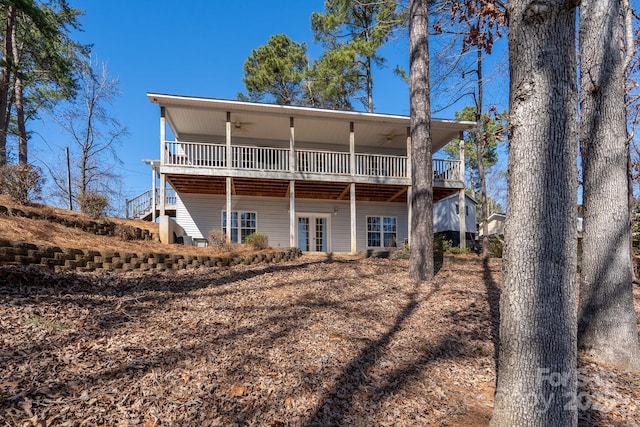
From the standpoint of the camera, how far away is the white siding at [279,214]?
12.8 m

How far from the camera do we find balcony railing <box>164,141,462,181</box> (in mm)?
10898

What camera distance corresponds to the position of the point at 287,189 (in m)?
12.5

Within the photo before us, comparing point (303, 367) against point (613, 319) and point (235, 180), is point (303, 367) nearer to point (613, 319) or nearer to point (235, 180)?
point (613, 319)

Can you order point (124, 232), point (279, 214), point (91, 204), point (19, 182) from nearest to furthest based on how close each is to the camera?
point (19, 182), point (124, 232), point (91, 204), point (279, 214)

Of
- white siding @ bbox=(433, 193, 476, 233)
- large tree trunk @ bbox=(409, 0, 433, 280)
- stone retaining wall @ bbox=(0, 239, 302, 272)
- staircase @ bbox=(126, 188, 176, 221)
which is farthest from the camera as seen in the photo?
white siding @ bbox=(433, 193, 476, 233)

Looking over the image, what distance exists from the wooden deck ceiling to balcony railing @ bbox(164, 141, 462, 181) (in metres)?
0.45

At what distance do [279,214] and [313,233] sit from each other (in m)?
1.61

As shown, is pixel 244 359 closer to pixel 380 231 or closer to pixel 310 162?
pixel 310 162

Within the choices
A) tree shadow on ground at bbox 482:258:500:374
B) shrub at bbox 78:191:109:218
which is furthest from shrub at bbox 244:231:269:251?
tree shadow on ground at bbox 482:258:500:374

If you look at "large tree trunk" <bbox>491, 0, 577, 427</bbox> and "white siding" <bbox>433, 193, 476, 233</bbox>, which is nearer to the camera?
"large tree trunk" <bbox>491, 0, 577, 427</bbox>

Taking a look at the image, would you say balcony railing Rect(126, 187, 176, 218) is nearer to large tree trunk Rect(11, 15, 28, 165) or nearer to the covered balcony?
the covered balcony

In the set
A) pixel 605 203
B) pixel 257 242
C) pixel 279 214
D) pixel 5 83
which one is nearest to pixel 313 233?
pixel 279 214

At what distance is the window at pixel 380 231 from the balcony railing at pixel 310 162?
2.60 m

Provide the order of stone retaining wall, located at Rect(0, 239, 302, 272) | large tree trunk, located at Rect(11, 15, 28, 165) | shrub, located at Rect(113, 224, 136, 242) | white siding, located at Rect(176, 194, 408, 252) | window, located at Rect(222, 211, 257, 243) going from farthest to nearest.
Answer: large tree trunk, located at Rect(11, 15, 28, 165) < window, located at Rect(222, 211, 257, 243) < white siding, located at Rect(176, 194, 408, 252) < shrub, located at Rect(113, 224, 136, 242) < stone retaining wall, located at Rect(0, 239, 302, 272)
